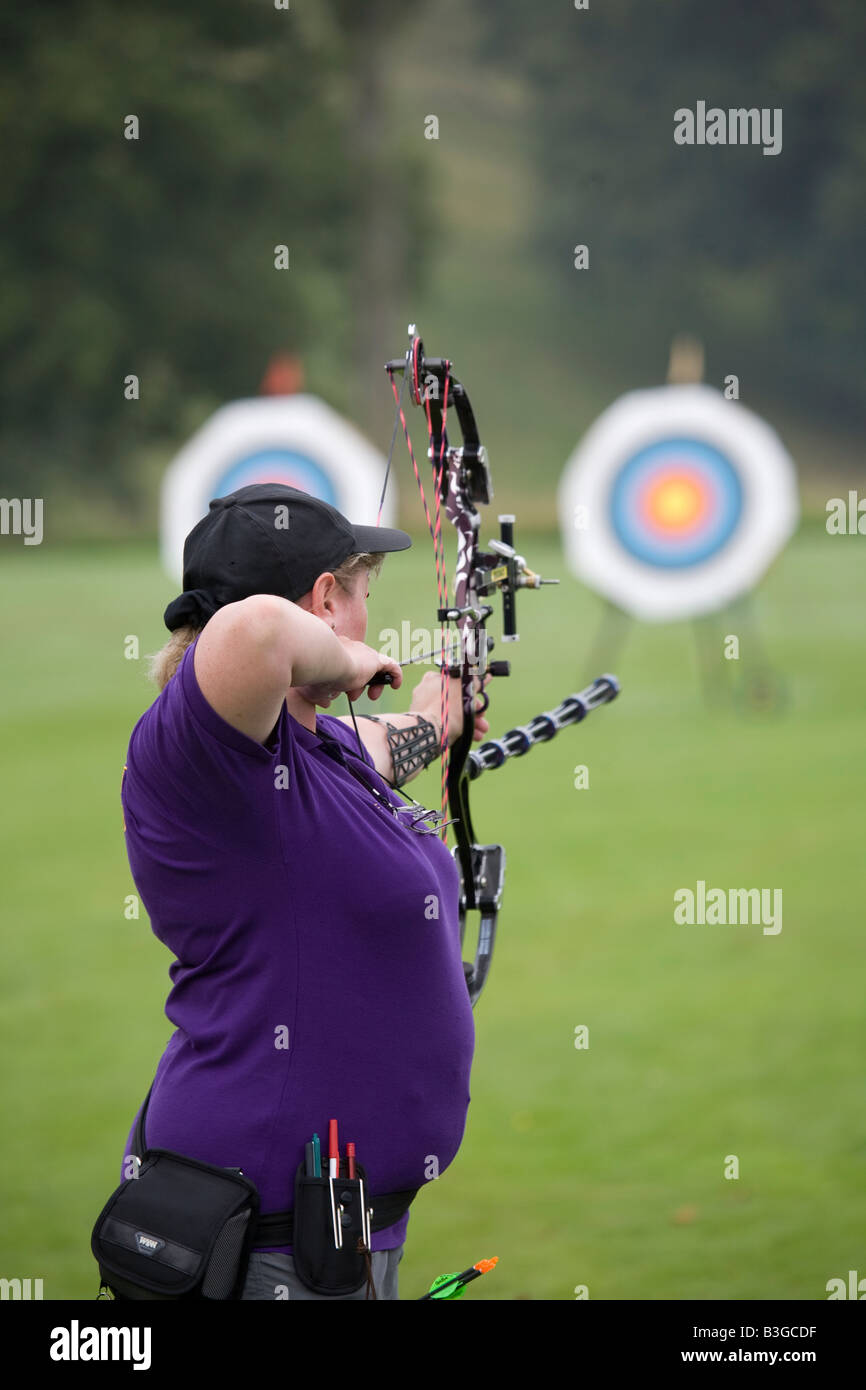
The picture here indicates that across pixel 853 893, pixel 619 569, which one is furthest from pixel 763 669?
pixel 853 893

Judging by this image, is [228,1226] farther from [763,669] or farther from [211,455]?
[763,669]

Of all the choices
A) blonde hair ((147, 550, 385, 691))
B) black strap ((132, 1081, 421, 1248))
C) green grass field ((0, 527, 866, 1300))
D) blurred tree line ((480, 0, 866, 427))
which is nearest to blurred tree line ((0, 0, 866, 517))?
blurred tree line ((480, 0, 866, 427))

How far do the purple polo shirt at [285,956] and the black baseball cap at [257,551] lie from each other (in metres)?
0.11

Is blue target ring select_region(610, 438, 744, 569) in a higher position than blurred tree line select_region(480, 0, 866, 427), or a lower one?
lower

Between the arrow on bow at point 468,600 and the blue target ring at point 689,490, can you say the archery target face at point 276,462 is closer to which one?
the blue target ring at point 689,490

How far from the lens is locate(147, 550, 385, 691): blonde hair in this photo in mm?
1288

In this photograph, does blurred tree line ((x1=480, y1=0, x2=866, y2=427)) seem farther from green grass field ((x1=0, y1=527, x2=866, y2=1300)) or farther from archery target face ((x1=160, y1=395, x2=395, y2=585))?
archery target face ((x1=160, y1=395, x2=395, y2=585))

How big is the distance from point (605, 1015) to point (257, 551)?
2593mm

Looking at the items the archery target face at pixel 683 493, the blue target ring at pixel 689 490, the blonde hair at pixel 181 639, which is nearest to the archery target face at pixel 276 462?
the archery target face at pixel 683 493

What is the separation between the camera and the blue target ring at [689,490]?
23.5 feet

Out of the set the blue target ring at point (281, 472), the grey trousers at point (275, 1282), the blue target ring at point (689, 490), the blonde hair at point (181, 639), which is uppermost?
the blue target ring at point (689, 490)

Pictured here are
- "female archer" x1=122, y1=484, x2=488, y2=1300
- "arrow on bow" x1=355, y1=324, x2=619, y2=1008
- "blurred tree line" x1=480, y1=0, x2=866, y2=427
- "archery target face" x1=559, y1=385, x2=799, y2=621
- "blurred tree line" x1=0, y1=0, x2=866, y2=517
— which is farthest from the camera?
"blurred tree line" x1=480, y1=0, x2=866, y2=427

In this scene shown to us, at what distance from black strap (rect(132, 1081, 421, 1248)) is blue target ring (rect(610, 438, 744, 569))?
602 cm

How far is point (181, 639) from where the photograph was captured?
1293mm
